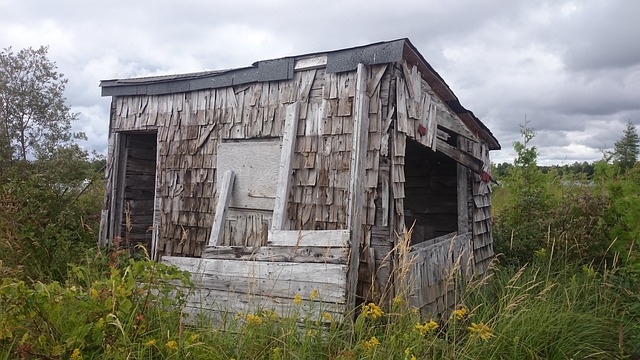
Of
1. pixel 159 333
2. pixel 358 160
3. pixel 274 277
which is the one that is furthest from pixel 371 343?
pixel 358 160

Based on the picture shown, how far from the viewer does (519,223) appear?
32.9 ft

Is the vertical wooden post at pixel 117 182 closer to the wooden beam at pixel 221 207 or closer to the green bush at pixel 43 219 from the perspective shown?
the green bush at pixel 43 219

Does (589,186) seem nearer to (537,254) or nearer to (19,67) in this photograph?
(537,254)

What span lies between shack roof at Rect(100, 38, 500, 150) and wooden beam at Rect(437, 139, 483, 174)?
2.54ft

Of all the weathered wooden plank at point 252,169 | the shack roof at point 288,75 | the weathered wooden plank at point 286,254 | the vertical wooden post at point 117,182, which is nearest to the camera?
the weathered wooden plank at point 286,254

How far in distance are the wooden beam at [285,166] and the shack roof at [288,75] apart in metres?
0.50

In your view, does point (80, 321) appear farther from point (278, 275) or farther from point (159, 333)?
point (278, 275)

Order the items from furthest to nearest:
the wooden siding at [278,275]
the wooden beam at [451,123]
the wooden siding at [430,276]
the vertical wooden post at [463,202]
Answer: the vertical wooden post at [463,202] → the wooden beam at [451,123] → the wooden siding at [430,276] → the wooden siding at [278,275]

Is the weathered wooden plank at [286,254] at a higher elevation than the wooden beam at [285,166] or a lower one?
lower

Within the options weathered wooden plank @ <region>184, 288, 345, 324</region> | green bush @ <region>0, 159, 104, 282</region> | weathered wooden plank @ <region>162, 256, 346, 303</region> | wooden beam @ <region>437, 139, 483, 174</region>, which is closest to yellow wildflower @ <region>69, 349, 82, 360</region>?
weathered wooden plank @ <region>184, 288, 345, 324</region>

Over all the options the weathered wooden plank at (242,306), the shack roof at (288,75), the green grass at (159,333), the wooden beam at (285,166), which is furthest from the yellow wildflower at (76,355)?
the shack roof at (288,75)

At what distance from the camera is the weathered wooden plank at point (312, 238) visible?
457 centimetres

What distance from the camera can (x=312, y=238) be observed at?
477 cm

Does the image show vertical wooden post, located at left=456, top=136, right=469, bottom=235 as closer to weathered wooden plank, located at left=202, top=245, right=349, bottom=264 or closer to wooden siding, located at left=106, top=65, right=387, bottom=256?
wooden siding, located at left=106, top=65, right=387, bottom=256
